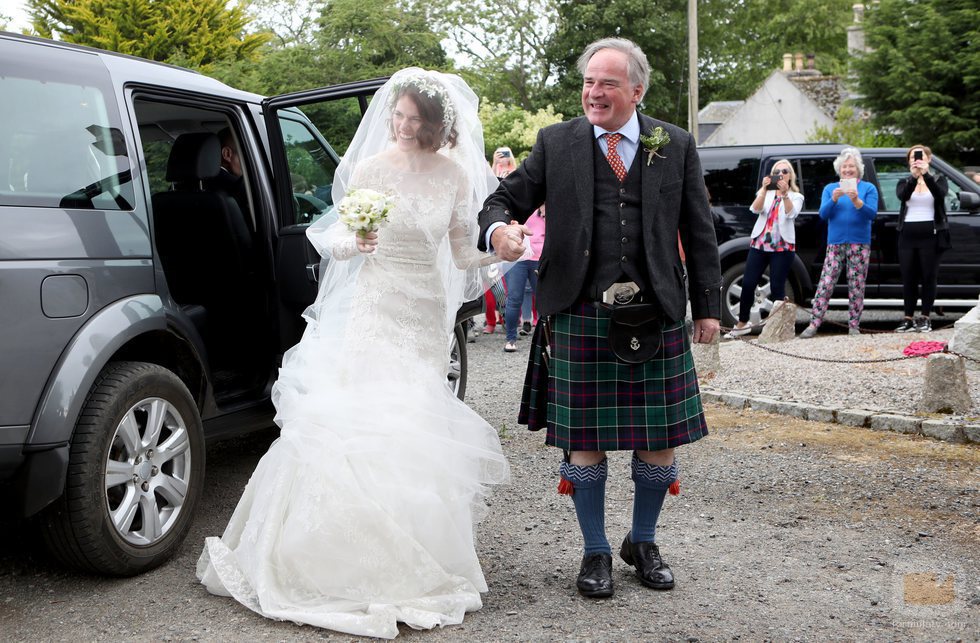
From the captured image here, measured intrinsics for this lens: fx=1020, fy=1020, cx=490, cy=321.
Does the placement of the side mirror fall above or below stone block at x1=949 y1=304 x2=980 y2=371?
above

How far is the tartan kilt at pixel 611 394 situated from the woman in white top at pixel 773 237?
718 centimetres

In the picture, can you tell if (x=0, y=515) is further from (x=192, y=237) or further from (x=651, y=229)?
(x=651, y=229)

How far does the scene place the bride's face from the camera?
4.34 metres

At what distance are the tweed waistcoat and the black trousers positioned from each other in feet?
25.0

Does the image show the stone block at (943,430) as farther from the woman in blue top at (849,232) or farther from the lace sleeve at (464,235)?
the woman in blue top at (849,232)

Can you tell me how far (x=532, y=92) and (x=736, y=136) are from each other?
8.63m

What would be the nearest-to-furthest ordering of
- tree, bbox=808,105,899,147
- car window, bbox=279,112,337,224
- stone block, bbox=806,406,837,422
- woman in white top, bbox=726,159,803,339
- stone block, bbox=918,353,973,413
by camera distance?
car window, bbox=279,112,337,224 < stone block, bbox=918,353,973,413 < stone block, bbox=806,406,837,422 < woman in white top, bbox=726,159,803,339 < tree, bbox=808,105,899,147

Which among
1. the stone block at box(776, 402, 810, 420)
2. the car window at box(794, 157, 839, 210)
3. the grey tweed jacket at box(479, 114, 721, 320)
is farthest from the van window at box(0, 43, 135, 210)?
the car window at box(794, 157, 839, 210)

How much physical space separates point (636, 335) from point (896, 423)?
3.54 meters

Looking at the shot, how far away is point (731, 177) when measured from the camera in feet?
38.7

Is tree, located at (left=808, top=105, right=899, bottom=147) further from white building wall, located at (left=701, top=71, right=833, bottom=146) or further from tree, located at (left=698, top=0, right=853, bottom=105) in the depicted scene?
tree, located at (left=698, top=0, right=853, bottom=105)

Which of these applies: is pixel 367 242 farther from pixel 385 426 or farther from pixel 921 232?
pixel 921 232

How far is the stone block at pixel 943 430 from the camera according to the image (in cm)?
640

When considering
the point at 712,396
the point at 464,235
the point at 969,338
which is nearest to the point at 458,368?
the point at 712,396
